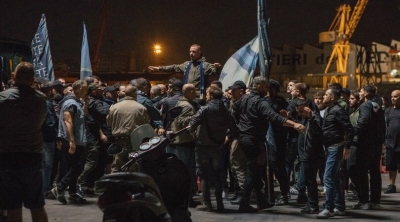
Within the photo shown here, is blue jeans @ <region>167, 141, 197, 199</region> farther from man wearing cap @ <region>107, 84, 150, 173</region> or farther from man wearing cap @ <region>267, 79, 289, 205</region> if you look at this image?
man wearing cap @ <region>267, 79, 289, 205</region>

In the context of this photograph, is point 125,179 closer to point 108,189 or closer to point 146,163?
point 108,189

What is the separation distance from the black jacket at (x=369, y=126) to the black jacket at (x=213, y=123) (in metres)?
1.98

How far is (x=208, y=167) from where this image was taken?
9828 mm

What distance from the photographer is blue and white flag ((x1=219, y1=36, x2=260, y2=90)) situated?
1322 cm

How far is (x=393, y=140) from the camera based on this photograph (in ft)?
42.3

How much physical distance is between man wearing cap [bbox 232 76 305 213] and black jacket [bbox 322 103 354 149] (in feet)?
2.69

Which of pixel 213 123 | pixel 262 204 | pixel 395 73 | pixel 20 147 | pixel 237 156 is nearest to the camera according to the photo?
pixel 20 147

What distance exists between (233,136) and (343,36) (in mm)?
67353

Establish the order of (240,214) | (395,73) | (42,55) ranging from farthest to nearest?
(395,73) < (42,55) < (240,214)

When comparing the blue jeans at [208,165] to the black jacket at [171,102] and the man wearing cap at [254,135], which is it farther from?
the black jacket at [171,102]

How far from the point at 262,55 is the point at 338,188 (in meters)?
3.61

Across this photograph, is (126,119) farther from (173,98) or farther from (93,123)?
(93,123)

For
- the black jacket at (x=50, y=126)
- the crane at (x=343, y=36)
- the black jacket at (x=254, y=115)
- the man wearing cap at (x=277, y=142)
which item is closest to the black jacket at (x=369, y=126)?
the man wearing cap at (x=277, y=142)

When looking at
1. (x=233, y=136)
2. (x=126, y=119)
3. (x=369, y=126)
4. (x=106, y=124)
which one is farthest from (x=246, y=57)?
(x=126, y=119)
